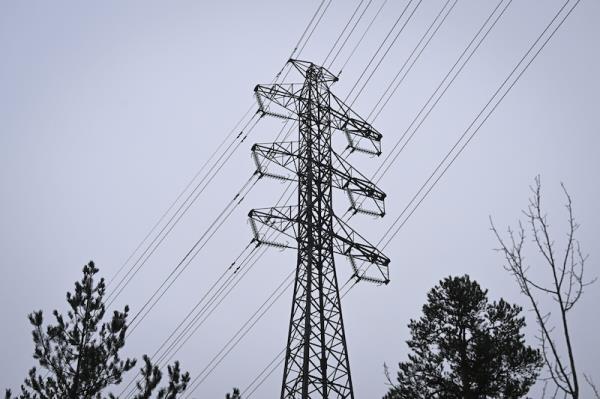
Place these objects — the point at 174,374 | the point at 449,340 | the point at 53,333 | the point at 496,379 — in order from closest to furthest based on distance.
→ the point at 174,374 → the point at 53,333 → the point at 496,379 → the point at 449,340

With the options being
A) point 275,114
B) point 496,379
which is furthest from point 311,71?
point 496,379

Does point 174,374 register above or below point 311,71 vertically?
below

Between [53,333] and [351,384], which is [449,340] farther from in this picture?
[53,333]

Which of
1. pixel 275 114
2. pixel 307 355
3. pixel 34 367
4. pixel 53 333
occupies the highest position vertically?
pixel 275 114

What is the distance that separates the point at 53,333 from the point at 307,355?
9297mm

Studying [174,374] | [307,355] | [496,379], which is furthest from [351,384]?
[496,379]

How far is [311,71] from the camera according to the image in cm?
1678

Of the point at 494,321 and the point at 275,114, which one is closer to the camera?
the point at 275,114

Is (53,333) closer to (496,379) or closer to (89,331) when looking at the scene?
(89,331)

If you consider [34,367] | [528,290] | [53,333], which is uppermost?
[53,333]

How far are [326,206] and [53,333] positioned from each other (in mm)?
9520

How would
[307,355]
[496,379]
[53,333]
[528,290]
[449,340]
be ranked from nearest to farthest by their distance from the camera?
→ [528,290] → [307,355] → [53,333] → [496,379] → [449,340]

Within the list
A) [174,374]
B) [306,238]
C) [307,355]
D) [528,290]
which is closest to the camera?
[528,290]

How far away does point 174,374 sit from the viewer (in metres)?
13.6
